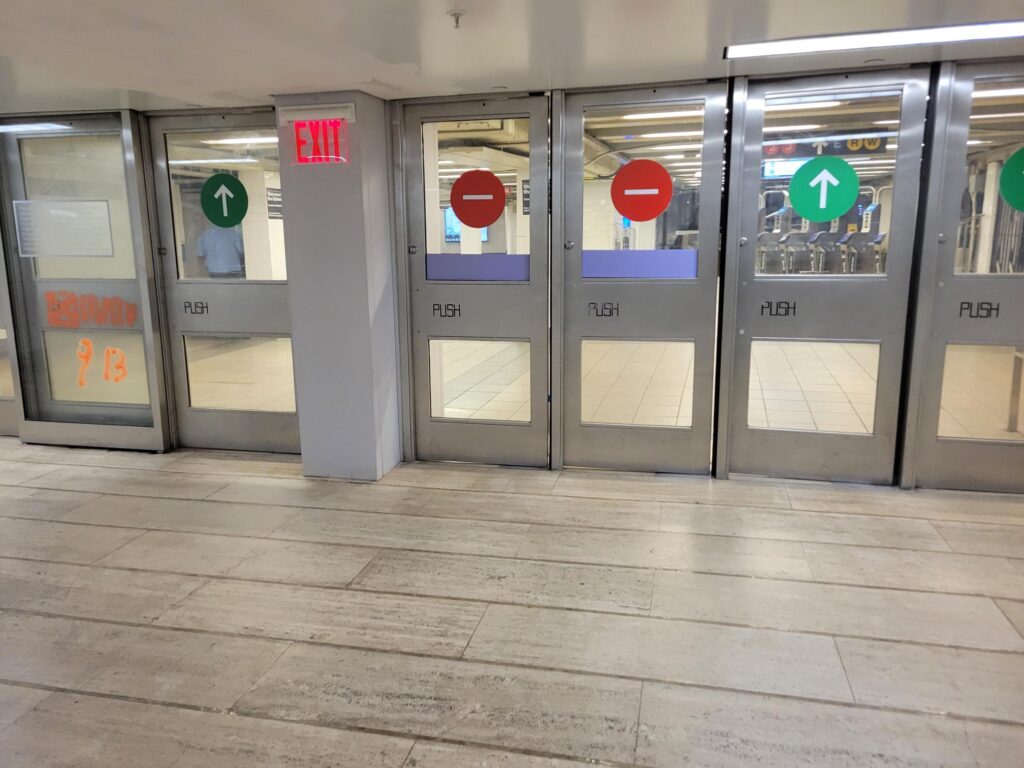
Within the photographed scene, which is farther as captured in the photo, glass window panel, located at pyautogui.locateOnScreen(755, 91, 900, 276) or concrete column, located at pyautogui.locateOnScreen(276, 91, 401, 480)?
concrete column, located at pyautogui.locateOnScreen(276, 91, 401, 480)

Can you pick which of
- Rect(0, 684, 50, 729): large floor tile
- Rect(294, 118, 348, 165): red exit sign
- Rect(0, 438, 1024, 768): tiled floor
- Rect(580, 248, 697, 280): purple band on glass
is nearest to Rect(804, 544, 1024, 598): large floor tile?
Rect(0, 438, 1024, 768): tiled floor

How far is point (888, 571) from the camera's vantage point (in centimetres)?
326

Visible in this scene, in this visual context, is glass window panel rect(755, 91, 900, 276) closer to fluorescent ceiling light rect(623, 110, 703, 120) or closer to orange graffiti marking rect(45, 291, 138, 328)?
fluorescent ceiling light rect(623, 110, 703, 120)

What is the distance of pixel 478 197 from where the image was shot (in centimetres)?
457

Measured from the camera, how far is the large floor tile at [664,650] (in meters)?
2.50

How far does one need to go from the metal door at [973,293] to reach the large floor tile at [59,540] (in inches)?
175

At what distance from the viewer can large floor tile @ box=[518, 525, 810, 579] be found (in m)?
3.33

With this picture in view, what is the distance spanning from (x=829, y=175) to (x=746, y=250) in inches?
23.4

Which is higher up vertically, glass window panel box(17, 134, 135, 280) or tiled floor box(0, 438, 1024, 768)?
glass window panel box(17, 134, 135, 280)

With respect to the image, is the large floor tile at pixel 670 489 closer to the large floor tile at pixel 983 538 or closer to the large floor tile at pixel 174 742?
the large floor tile at pixel 983 538

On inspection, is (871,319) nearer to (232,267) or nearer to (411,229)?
(411,229)

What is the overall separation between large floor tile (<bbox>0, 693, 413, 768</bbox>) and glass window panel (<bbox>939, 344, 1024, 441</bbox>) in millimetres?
3589

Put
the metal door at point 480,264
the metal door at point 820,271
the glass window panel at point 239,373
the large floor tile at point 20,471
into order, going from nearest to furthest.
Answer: the metal door at point 820,271 < the metal door at point 480,264 < the large floor tile at point 20,471 < the glass window panel at point 239,373

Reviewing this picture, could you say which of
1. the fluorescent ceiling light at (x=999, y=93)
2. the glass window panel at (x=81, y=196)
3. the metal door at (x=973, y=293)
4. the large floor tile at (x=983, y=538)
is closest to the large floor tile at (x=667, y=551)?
the large floor tile at (x=983, y=538)
